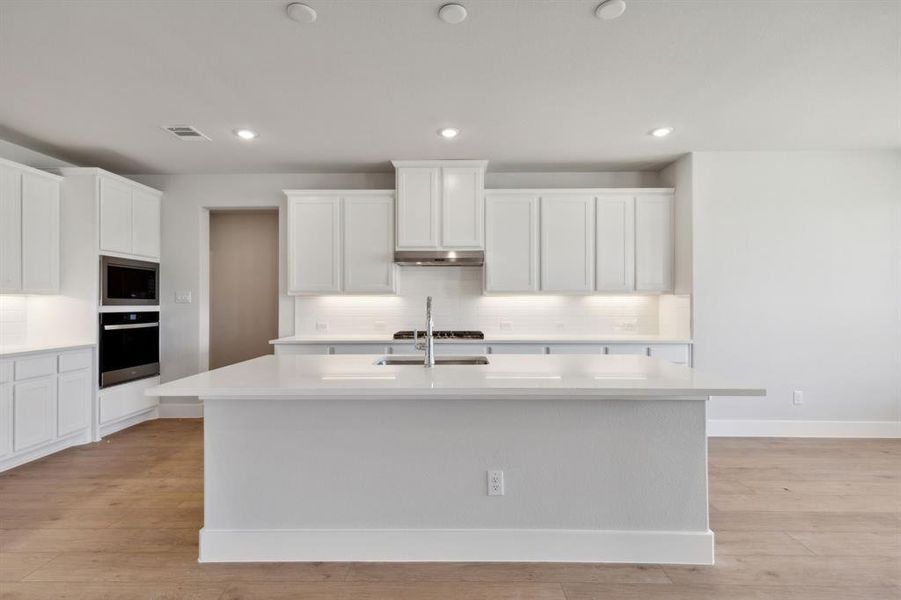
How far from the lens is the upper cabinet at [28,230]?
11.6 ft

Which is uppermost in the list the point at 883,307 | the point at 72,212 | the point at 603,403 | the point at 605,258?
the point at 72,212

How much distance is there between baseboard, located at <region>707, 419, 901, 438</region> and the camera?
163 inches

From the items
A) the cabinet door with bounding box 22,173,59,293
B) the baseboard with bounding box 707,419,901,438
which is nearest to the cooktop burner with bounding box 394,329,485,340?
the baseboard with bounding box 707,419,901,438

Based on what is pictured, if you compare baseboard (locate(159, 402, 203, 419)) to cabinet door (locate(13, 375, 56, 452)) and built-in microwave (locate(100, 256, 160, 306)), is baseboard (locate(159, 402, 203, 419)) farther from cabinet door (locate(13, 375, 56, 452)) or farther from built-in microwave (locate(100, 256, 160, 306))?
cabinet door (locate(13, 375, 56, 452))

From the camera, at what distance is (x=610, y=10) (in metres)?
2.13

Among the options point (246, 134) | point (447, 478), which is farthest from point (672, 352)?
point (246, 134)

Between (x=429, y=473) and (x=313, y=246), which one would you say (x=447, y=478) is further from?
(x=313, y=246)

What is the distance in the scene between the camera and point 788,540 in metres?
2.31

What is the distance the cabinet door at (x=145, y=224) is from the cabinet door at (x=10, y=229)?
884 mm

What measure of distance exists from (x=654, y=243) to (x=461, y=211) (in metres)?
1.93

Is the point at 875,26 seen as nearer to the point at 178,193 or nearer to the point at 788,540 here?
the point at 788,540

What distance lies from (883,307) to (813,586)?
3.47 m

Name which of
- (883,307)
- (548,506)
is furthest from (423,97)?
(883,307)

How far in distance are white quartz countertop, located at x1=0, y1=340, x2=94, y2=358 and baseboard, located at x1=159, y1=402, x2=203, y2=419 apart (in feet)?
3.80
